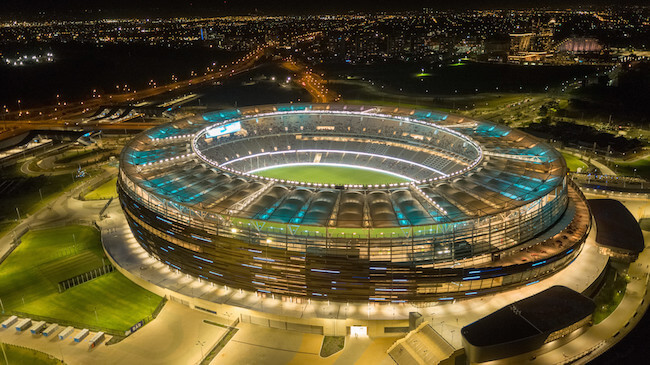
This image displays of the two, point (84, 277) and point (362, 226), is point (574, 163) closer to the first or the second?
point (362, 226)

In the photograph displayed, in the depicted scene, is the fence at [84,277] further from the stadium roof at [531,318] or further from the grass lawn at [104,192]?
the stadium roof at [531,318]

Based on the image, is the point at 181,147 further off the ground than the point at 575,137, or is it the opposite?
the point at 181,147

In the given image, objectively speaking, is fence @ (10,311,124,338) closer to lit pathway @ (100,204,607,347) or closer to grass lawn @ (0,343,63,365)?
grass lawn @ (0,343,63,365)

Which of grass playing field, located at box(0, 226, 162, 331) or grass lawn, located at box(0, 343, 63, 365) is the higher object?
grass playing field, located at box(0, 226, 162, 331)

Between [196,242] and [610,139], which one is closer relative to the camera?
[196,242]

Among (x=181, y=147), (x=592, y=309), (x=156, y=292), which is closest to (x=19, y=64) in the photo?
Result: (x=181, y=147)

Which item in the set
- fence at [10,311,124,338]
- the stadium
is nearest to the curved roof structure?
the stadium

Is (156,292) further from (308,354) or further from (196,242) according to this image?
(308,354)
